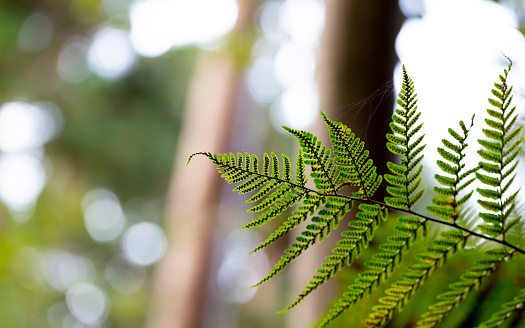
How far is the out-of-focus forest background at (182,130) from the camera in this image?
0.81 metres

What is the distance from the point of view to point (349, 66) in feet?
3.50

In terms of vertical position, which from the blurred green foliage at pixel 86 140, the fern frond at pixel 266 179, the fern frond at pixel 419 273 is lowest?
the blurred green foliage at pixel 86 140

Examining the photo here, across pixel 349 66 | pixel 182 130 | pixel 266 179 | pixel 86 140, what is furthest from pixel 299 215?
pixel 86 140

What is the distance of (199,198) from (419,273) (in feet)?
11.0

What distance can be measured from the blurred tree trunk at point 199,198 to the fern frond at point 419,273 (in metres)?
2.83

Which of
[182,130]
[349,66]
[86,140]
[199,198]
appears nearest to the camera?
[349,66]

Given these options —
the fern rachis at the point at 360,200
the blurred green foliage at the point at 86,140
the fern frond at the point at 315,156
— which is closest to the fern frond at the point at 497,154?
the fern rachis at the point at 360,200

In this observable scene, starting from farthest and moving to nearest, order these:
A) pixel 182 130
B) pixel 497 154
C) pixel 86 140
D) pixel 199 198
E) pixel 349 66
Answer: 1. pixel 86 140
2. pixel 182 130
3. pixel 199 198
4. pixel 349 66
5. pixel 497 154

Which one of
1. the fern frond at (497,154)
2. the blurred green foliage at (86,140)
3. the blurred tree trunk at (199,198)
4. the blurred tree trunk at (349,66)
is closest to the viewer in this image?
the fern frond at (497,154)

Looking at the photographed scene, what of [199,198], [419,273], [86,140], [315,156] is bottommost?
[86,140]

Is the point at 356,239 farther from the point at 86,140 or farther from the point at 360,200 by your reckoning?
the point at 86,140

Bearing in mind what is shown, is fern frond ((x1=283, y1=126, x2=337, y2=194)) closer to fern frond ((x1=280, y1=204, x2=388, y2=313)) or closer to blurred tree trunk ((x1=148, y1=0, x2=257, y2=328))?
fern frond ((x1=280, y1=204, x2=388, y2=313))

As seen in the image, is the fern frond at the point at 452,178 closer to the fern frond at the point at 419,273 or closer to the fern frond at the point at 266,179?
the fern frond at the point at 419,273

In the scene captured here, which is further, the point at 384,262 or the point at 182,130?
the point at 182,130
